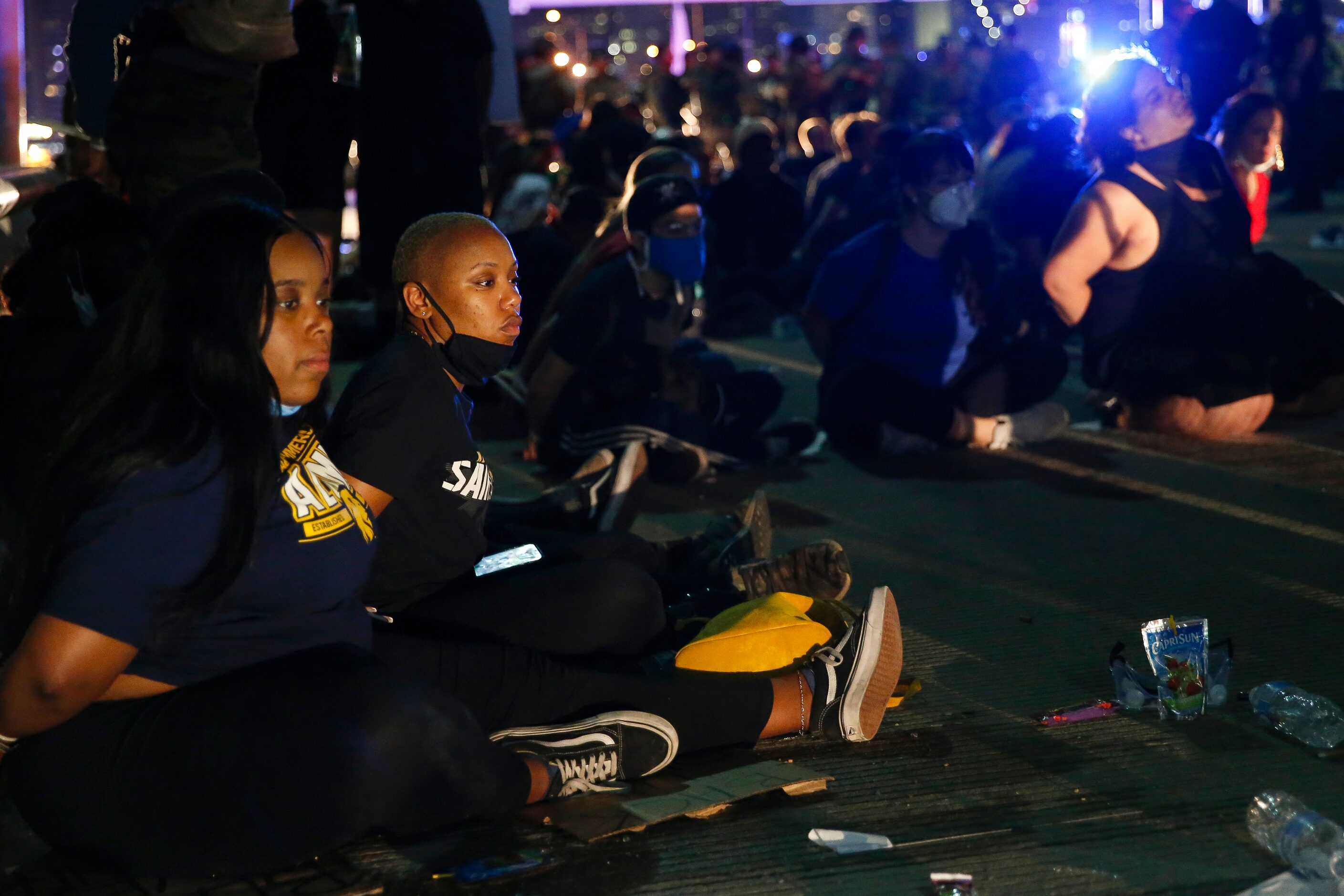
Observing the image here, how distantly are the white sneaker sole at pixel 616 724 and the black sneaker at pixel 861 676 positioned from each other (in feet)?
1.13

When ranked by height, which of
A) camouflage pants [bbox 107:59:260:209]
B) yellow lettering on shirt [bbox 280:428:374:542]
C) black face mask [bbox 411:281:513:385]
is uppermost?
camouflage pants [bbox 107:59:260:209]

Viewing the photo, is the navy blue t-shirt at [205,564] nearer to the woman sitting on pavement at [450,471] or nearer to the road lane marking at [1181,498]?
the woman sitting on pavement at [450,471]

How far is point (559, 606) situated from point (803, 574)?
0.79 m

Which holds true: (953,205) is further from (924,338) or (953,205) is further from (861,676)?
(861,676)

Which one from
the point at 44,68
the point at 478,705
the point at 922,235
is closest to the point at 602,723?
the point at 478,705

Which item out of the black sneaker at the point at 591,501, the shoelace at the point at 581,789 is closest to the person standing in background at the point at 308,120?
the black sneaker at the point at 591,501

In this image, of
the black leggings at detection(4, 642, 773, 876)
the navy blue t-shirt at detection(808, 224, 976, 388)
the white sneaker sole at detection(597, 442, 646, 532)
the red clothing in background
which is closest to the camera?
the black leggings at detection(4, 642, 773, 876)

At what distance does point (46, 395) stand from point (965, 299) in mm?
3404

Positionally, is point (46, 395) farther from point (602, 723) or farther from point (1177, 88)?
point (1177, 88)

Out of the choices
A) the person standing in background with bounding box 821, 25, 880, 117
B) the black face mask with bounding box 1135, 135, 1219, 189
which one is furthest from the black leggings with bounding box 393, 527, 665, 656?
the person standing in background with bounding box 821, 25, 880, 117

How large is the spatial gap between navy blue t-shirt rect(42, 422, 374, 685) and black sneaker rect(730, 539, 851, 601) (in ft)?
4.29

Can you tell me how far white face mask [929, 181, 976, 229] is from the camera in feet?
17.6

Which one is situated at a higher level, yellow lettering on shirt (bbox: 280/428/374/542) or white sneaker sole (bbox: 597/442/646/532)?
yellow lettering on shirt (bbox: 280/428/374/542)

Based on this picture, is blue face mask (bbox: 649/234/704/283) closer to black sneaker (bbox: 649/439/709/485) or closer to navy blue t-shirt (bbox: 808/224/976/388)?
black sneaker (bbox: 649/439/709/485)
